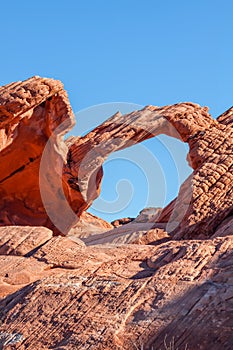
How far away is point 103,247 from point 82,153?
6.04m

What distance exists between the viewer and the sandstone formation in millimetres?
5438

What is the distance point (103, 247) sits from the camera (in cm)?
820

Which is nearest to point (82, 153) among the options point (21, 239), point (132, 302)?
point (21, 239)

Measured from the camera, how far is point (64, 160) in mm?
14320

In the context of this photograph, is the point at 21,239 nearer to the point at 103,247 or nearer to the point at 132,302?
the point at 103,247

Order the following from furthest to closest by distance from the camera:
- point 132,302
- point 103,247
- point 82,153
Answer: point 82,153 → point 103,247 → point 132,302

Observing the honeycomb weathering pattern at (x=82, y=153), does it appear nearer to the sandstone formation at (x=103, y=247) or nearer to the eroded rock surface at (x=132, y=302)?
the sandstone formation at (x=103, y=247)

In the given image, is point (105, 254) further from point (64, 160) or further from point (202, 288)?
point (64, 160)

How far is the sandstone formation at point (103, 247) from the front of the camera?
544 cm

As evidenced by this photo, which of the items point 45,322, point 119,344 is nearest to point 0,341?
point 45,322

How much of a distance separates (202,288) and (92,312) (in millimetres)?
1018

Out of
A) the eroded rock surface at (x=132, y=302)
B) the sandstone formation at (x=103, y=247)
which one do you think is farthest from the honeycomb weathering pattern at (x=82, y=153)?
the eroded rock surface at (x=132, y=302)

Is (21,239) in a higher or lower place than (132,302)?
higher

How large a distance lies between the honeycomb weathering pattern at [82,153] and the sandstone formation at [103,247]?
0.9 inches
